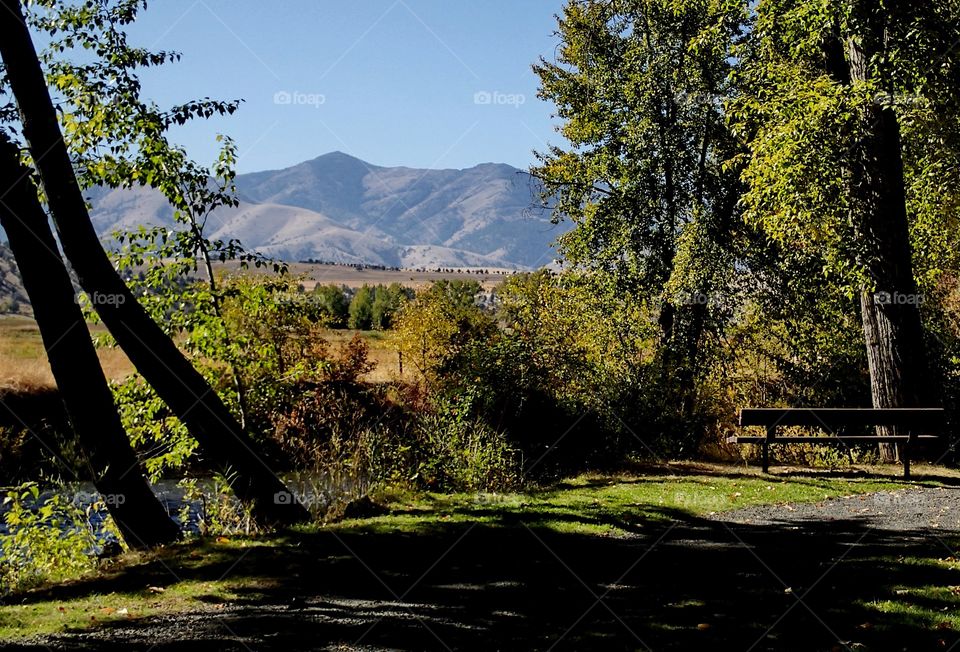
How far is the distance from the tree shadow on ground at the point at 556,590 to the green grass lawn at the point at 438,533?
0.18ft

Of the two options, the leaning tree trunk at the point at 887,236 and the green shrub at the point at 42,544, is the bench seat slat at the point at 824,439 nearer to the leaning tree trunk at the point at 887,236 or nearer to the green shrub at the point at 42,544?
the leaning tree trunk at the point at 887,236

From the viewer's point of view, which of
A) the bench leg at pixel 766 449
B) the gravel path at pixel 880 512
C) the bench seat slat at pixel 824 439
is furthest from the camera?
the bench leg at pixel 766 449

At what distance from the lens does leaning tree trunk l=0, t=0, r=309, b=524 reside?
9156 millimetres

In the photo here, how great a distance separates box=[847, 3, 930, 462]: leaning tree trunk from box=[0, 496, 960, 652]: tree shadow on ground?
19.7 ft

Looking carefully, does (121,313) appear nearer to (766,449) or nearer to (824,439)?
(766,449)

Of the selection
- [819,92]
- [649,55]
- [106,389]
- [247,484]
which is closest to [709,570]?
[247,484]

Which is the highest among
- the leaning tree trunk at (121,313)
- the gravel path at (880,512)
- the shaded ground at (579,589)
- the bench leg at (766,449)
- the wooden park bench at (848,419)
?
the leaning tree trunk at (121,313)

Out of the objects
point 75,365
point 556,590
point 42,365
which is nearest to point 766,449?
point 556,590

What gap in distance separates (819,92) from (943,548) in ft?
27.7

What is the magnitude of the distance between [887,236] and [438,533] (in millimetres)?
9518

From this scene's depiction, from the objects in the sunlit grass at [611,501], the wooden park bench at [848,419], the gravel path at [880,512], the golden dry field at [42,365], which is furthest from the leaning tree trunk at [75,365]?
the golden dry field at [42,365]

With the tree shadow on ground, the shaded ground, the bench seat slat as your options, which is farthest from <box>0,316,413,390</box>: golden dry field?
the bench seat slat

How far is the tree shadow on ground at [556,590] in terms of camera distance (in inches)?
234

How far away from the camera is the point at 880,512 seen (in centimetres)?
1025
